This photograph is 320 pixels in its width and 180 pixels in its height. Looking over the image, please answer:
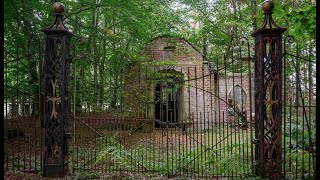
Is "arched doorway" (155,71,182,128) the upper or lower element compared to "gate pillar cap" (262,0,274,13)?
lower

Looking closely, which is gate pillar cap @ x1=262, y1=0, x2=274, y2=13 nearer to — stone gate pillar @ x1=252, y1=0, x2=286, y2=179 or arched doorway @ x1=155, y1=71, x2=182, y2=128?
stone gate pillar @ x1=252, y1=0, x2=286, y2=179

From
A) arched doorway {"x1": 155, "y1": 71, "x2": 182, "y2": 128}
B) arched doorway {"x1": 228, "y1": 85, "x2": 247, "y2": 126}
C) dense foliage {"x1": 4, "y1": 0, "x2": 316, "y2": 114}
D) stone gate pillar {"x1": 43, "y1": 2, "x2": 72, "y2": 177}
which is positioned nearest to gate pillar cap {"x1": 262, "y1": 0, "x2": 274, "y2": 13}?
dense foliage {"x1": 4, "y1": 0, "x2": 316, "y2": 114}

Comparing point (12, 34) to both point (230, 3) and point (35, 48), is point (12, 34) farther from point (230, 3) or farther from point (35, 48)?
point (230, 3)

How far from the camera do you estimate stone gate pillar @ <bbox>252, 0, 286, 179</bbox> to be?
5.72 meters

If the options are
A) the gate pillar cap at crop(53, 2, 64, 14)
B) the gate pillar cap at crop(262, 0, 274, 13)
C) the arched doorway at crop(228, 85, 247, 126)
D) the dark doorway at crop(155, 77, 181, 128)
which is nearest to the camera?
the gate pillar cap at crop(262, 0, 274, 13)

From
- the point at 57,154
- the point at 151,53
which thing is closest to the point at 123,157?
the point at 57,154

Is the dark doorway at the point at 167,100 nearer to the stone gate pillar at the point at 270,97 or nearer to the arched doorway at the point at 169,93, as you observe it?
the arched doorway at the point at 169,93

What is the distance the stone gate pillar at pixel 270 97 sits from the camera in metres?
5.72

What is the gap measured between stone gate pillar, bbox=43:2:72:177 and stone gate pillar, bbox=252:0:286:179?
3.87m

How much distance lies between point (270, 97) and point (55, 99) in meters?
4.18

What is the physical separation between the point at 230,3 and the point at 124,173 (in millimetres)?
12563

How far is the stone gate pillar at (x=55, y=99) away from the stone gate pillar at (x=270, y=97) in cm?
387

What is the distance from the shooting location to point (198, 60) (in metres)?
13.2

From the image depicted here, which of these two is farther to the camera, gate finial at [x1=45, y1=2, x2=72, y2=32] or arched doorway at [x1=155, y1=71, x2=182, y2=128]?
arched doorway at [x1=155, y1=71, x2=182, y2=128]
